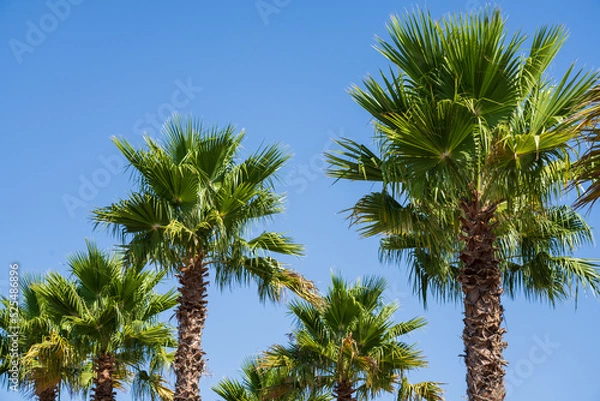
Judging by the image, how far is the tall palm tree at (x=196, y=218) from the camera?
11141 millimetres

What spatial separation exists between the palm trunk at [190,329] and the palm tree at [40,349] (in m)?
2.70

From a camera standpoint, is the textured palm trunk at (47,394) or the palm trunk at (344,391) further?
the textured palm trunk at (47,394)

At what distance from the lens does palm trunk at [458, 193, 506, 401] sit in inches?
316

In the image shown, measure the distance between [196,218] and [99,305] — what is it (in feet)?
10.4

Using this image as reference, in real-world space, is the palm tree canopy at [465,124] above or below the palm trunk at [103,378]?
above

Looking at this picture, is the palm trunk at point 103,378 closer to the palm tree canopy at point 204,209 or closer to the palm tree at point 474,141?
the palm tree canopy at point 204,209

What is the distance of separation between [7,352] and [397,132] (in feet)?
35.5

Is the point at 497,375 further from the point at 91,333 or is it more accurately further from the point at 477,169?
the point at 91,333

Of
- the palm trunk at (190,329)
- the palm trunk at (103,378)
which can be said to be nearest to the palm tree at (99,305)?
the palm trunk at (103,378)

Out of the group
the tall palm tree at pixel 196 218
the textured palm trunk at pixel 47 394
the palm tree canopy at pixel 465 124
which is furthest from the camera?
the textured palm trunk at pixel 47 394

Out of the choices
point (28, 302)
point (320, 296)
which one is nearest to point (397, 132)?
point (320, 296)

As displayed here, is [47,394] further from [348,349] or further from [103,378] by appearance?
[348,349]

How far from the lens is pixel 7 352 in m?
15.3

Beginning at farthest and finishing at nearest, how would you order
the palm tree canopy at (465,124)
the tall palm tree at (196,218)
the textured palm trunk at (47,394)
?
the textured palm trunk at (47,394), the tall palm tree at (196,218), the palm tree canopy at (465,124)
